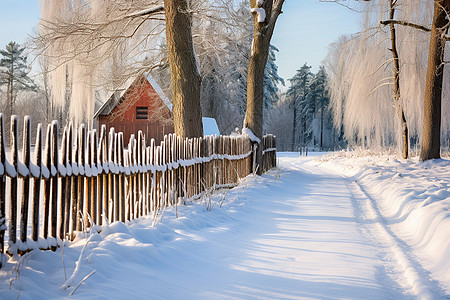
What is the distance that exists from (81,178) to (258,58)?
894cm

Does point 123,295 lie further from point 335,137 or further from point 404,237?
point 335,137

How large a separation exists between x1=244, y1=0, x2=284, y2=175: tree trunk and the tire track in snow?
19.8ft

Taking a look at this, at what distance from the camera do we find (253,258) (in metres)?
3.95

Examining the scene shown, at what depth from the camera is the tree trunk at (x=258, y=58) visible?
465 inches

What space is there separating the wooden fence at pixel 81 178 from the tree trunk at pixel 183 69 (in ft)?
2.13

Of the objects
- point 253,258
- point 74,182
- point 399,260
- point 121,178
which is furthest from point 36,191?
point 399,260

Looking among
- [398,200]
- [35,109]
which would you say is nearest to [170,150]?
[398,200]

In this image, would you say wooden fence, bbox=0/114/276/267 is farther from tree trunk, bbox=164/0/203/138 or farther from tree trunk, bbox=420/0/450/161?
tree trunk, bbox=420/0/450/161

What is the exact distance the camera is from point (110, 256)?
347 centimetres

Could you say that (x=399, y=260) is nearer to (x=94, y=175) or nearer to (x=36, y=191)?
(x=94, y=175)

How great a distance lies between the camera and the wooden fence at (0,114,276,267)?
3182 mm

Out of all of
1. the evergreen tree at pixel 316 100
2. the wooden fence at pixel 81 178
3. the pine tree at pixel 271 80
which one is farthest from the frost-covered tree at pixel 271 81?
the wooden fence at pixel 81 178

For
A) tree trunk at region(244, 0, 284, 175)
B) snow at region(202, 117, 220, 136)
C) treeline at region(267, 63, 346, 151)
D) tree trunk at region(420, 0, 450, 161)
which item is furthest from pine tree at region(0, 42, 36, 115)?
tree trunk at region(420, 0, 450, 161)

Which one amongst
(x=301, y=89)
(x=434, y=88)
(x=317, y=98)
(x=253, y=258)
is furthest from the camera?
(x=301, y=89)
